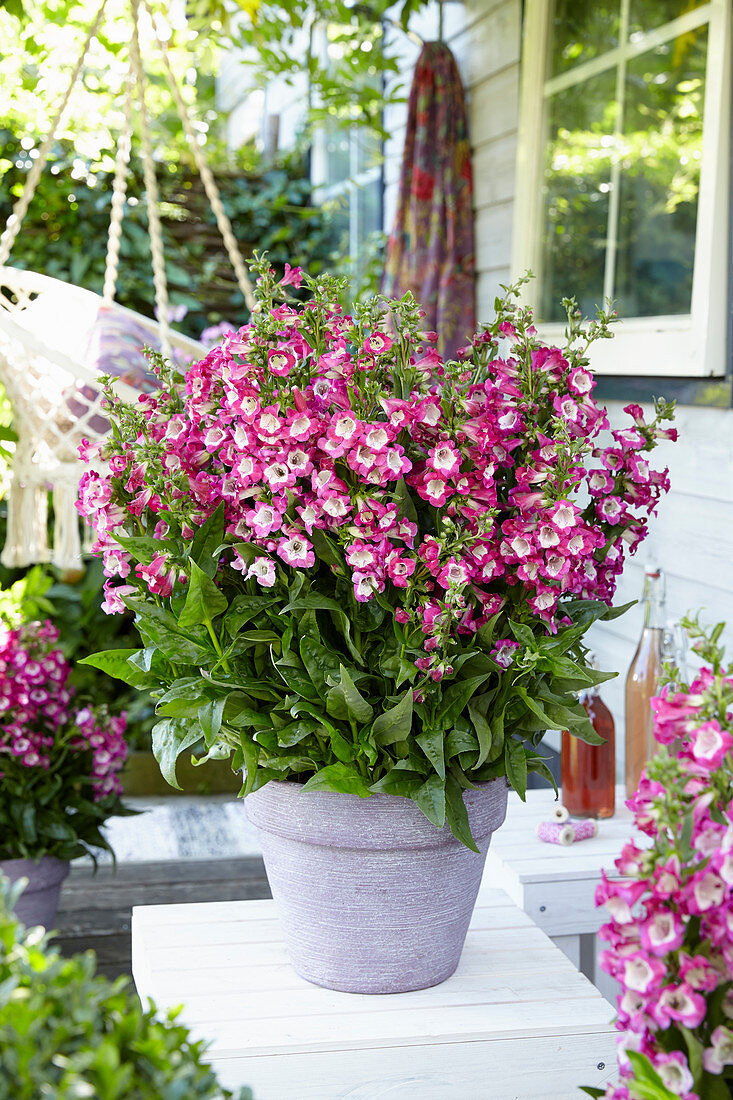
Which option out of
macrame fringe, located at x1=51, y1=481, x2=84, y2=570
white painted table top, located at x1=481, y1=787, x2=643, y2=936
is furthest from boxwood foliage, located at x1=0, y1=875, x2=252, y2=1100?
macrame fringe, located at x1=51, y1=481, x2=84, y2=570

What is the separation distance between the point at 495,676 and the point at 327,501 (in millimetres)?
206

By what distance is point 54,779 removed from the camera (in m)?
1.95

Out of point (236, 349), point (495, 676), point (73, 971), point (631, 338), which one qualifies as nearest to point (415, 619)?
point (495, 676)

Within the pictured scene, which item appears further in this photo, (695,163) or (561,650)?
(695,163)

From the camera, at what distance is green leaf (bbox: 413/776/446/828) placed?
31.3 inches

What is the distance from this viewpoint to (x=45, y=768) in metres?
1.94

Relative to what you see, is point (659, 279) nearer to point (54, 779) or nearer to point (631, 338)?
point (631, 338)

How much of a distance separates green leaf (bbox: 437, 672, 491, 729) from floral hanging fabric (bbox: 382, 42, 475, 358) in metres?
1.97

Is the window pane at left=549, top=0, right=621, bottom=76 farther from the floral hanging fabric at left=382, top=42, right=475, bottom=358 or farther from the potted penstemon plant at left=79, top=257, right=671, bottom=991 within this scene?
the potted penstemon plant at left=79, top=257, right=671, bottom=991

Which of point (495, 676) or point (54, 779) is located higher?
point (495, 676)

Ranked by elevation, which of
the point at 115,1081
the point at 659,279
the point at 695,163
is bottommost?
the point at 115,1081

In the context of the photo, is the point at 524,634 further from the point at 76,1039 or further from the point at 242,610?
the point at 76,1039

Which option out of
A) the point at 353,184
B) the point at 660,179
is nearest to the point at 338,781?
the point at 660,179

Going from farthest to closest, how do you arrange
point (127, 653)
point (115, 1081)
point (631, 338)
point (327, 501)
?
point (631, 338), point (127, 653), point (327, 501), point (115, 1081)
